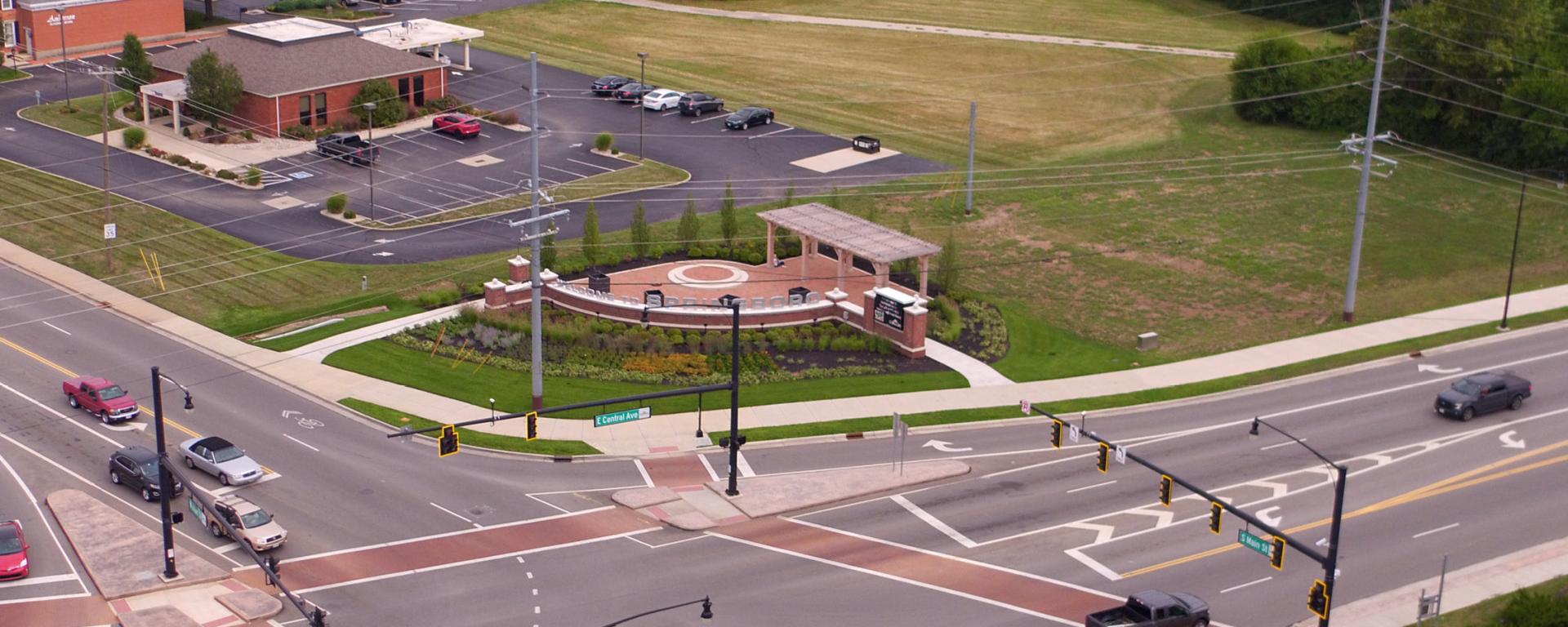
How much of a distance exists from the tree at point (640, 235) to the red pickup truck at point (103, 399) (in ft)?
Answer: 84.4

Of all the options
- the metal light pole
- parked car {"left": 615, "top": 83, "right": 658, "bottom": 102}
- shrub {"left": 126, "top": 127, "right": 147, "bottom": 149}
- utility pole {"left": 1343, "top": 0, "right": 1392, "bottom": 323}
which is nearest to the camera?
utility pole {"left": 1343, "top": 0, "right": 1392, "bottom": 323}

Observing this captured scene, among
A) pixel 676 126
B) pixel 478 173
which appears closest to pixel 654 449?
pixel 478 173

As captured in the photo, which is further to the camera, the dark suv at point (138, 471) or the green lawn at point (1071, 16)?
the green lawn at point (1071, 16)

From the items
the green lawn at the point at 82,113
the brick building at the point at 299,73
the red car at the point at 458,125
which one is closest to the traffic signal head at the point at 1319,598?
the red car at the point at 458,125

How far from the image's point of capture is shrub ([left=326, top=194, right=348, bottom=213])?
82.9m

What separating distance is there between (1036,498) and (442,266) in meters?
33.9

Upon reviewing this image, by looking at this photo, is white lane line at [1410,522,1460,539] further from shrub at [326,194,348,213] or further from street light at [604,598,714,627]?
shrub at [326,194,348,213]

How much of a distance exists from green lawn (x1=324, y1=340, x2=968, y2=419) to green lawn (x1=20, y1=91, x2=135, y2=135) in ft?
128

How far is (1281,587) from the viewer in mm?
49781

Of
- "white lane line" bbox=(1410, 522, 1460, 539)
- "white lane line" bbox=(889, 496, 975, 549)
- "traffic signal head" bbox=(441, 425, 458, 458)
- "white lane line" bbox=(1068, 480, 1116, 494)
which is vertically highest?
"traffic signal head" bbox=(441, 425, 458, 458)

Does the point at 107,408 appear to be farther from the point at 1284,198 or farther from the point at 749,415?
the point at 1284,198

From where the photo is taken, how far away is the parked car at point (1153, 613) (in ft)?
148

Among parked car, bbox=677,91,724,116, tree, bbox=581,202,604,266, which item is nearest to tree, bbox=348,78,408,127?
parked car, bbox=677,91,724,116

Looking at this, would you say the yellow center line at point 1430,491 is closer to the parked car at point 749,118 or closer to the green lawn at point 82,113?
the parked car at point 749,118
